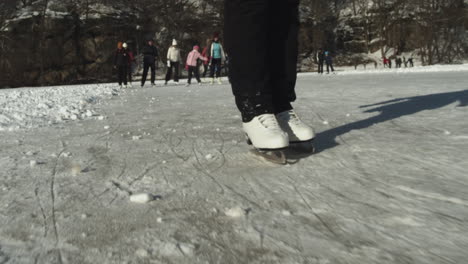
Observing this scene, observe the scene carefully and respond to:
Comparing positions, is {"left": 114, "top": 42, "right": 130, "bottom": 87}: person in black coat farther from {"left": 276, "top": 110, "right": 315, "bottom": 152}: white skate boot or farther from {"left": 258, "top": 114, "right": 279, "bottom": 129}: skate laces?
{"left": 258, "top": 114, "right": 279, "bottom": 129}: skate laces

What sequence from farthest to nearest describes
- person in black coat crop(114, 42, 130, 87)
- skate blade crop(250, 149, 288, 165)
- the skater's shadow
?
person in black coat crop(114, 42, 130, 87) < the skater's shadow < skate blade crop(250, 149, 288, 165)

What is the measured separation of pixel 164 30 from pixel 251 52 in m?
30.4

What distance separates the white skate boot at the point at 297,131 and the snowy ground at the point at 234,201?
6cm

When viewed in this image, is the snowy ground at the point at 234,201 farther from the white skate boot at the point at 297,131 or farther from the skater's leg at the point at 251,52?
the skater's leg at the point at 251,52

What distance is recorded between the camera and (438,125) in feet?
6.18

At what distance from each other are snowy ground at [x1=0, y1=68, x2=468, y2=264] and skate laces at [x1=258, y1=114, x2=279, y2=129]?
0.46 feet

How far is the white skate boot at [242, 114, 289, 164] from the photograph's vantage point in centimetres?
125

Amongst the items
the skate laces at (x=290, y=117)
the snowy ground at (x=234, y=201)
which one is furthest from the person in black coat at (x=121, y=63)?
the skate laces at (x=290, y=117)

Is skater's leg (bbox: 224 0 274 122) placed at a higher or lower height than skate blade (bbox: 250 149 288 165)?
higher

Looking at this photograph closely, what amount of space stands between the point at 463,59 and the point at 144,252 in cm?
3921

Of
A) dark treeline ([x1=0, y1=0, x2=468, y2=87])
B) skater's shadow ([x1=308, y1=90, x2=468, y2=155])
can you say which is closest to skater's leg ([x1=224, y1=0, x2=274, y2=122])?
skater's shadow ([x1=308, y1=90, x2=468, y2=155])

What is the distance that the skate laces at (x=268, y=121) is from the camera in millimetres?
1314

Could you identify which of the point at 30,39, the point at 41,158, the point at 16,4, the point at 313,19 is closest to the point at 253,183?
the point at 41,158

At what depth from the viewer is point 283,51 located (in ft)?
5.28
